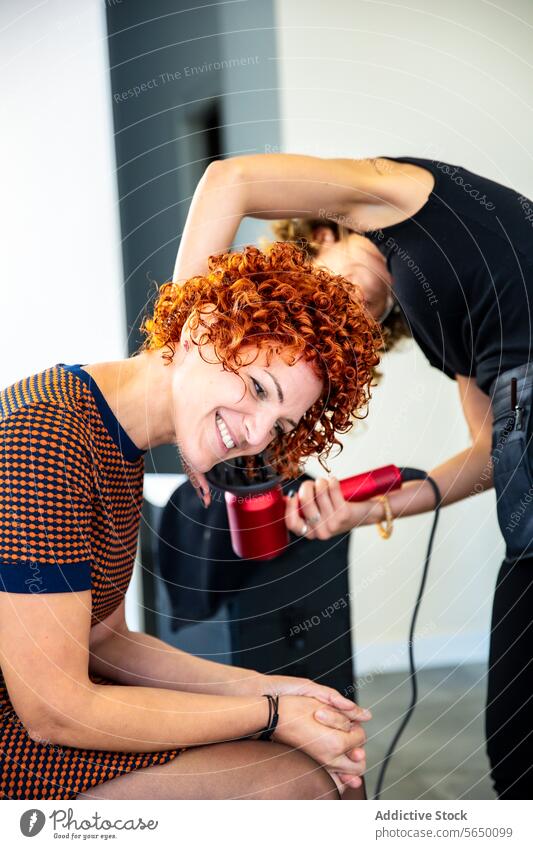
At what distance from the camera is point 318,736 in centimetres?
85

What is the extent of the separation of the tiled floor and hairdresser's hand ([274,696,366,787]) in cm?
34

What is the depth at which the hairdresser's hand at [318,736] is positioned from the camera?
2.78 ft

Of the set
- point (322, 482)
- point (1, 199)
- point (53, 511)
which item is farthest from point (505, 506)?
point (1, 199)

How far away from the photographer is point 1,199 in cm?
97

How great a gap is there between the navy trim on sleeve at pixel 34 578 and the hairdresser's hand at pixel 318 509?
1.29ft

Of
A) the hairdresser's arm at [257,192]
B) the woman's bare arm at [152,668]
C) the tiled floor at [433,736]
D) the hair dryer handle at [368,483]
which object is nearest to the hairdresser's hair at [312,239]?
the hairdresser's arm at [257,192]

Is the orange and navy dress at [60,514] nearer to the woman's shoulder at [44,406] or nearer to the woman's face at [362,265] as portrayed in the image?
the woman's shoulder at [44,406]

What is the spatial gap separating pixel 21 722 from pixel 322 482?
450mm

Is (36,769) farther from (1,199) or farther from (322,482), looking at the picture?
(1,199)

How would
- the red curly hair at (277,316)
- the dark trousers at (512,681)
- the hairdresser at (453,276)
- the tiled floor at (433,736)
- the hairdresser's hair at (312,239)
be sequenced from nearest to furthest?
1. the red curly hair at (277,316)
2. the hairdresser at (453,276)
3. the dark trousers at (512,681)
4. the hairdresser's hair at (312,239)
5. the tiled floor at (433,736)

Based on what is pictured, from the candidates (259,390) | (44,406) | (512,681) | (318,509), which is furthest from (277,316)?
(512,681)

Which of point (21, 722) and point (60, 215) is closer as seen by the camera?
point (21, 722)

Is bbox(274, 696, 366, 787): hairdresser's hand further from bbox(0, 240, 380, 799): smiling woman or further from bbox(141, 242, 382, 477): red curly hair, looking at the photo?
bbox(141, 242, 382, 477): red curly hair

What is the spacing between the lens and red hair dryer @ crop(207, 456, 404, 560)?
1048 mm
